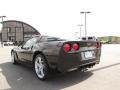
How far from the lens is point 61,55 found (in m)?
5.10

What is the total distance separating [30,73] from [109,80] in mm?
2723

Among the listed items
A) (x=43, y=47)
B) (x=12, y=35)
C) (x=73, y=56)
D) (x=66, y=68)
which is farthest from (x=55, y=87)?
(x=12, y=35)

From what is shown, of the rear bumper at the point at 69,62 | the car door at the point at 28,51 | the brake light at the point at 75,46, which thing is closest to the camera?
the rear bumper at the point at 69,62

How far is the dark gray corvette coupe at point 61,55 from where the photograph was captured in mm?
5137

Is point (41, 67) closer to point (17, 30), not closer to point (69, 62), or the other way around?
point (69, 62)

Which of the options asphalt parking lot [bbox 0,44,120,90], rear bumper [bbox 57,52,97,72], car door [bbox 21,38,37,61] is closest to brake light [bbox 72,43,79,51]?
rear bumper [bbox 57,52,97,72]

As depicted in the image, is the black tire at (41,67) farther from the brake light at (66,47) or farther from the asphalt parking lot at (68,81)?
the brake light at (66,47)

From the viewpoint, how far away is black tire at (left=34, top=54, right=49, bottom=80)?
554cm

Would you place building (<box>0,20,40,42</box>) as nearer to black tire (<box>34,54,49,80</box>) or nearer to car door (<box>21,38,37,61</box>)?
car door (<box>21,38,37,61</box>)

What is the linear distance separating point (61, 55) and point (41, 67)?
1.01 m

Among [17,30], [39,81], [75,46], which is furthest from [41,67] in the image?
[17,30]

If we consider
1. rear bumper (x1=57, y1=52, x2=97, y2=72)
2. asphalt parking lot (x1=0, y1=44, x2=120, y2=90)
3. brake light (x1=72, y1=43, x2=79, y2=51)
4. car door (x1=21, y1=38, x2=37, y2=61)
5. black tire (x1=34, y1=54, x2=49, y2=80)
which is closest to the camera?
asphalt parking lot (x1=0, y1=44, x2=120, y2=90)

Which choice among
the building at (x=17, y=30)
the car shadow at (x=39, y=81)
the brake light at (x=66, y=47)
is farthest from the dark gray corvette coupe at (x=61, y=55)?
the building at (x=17, y=30)

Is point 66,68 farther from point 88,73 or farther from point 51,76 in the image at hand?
point 88,73
